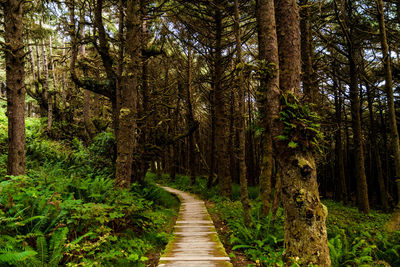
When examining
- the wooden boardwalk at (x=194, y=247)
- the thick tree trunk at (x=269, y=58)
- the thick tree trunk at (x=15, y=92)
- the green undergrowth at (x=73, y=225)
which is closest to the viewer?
the green undergrowth at (x=73, y=225)

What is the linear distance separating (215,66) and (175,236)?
9789 millimetres

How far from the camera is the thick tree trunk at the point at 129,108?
7426 millimetres

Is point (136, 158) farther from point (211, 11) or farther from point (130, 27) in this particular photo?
point (211, 11)

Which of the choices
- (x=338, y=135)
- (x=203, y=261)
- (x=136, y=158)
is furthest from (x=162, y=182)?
(x=203, y=261)

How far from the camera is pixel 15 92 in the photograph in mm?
6449

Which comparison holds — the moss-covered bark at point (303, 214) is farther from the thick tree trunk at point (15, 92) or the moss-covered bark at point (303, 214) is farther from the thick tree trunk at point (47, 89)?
the thick tree trunk at point (47, 89)

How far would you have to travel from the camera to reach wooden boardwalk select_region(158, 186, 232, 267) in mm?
4570

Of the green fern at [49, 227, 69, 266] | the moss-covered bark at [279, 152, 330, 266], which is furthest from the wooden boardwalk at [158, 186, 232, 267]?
the green fern at [49, 227, 69, 266]

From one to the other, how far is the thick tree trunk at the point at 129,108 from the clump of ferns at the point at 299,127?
5055 millimetres

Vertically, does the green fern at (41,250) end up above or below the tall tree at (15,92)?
below

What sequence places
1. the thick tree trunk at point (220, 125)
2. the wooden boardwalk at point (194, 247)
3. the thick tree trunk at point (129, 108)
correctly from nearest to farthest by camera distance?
the wooden boardwalk at point (194, 247)
the thick tree trunk at point (129, 108)
the thick tree trunk at point (220, 125)

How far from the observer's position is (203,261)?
182 inches

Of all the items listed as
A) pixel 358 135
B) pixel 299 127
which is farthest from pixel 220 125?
pixel 299 127

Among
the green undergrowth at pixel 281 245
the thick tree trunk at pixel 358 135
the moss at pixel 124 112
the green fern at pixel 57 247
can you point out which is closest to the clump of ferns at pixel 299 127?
the green undergrowth at pixel 281 245
